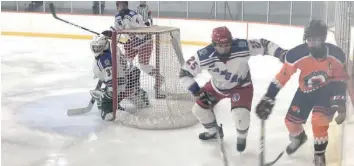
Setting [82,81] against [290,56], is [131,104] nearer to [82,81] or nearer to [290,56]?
[82,81]

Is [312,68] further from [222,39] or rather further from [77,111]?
[77,111]

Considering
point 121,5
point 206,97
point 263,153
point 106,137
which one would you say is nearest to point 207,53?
point 206,97

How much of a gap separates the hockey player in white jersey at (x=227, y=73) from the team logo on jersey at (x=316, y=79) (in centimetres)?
30

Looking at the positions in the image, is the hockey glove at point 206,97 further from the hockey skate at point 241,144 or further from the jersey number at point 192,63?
the hockey skate at point 241,144

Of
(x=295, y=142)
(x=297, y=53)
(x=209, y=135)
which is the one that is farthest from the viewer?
(x=209, y=135)

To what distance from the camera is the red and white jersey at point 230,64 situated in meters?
2.19

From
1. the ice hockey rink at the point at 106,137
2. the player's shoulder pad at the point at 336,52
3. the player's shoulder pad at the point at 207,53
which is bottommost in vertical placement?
the ice hockey rink at the point at 106,137

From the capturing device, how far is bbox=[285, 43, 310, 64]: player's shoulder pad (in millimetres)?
1751

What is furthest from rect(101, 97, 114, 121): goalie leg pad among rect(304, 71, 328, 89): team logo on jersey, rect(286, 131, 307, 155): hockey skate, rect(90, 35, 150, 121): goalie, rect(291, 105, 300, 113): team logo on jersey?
rect(304, 71, 328, 89): team logo on jersey

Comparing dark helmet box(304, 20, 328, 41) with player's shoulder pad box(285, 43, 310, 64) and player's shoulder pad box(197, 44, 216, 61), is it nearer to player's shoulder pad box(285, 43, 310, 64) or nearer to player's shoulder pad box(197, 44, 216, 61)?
player's shoulder pad box(285, 43, 310, 64)

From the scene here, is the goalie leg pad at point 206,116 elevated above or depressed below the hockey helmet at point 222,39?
below

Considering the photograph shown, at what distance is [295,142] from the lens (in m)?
2.03

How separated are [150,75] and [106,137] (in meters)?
0.55

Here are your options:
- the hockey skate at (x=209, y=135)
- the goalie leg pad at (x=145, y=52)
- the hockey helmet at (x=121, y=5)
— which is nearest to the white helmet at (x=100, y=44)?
the goalie leg pad at (x=145, y=52)
